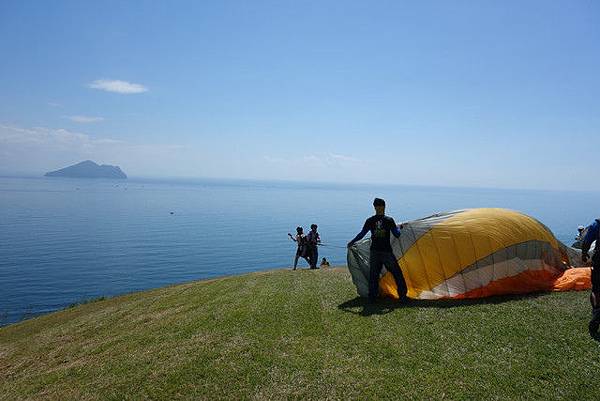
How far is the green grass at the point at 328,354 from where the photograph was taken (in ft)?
28.5

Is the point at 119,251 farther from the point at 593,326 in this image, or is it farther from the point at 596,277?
the point at 593,326

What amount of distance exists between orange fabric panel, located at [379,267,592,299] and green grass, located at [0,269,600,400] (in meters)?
0.47

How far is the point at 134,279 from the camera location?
167ft

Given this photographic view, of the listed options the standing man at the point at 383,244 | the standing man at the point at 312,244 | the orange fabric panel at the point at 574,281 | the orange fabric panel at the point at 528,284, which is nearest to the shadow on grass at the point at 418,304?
the orange fabric panel at the point at 528,284

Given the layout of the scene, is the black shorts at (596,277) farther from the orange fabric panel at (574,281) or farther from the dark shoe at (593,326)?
the orange fabric panel at (574,281)

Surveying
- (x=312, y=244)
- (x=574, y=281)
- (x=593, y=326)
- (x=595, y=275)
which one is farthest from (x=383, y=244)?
(x=312, y=244)

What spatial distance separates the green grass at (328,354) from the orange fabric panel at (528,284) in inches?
18.6

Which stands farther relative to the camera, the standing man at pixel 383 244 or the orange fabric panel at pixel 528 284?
the standing man at pixel 383 244

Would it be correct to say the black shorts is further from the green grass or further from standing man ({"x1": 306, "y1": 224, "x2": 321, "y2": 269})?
standing man ({"x1": 306, "y1": 224, "x2": 321, "y2": 269})

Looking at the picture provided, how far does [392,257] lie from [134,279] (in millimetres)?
44423

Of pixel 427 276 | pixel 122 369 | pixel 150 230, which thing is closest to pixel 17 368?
pixel 122 369

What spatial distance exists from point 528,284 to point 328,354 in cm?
818

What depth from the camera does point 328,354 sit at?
34.2 ft

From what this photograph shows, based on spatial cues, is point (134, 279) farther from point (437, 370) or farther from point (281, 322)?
point (437, 370)
